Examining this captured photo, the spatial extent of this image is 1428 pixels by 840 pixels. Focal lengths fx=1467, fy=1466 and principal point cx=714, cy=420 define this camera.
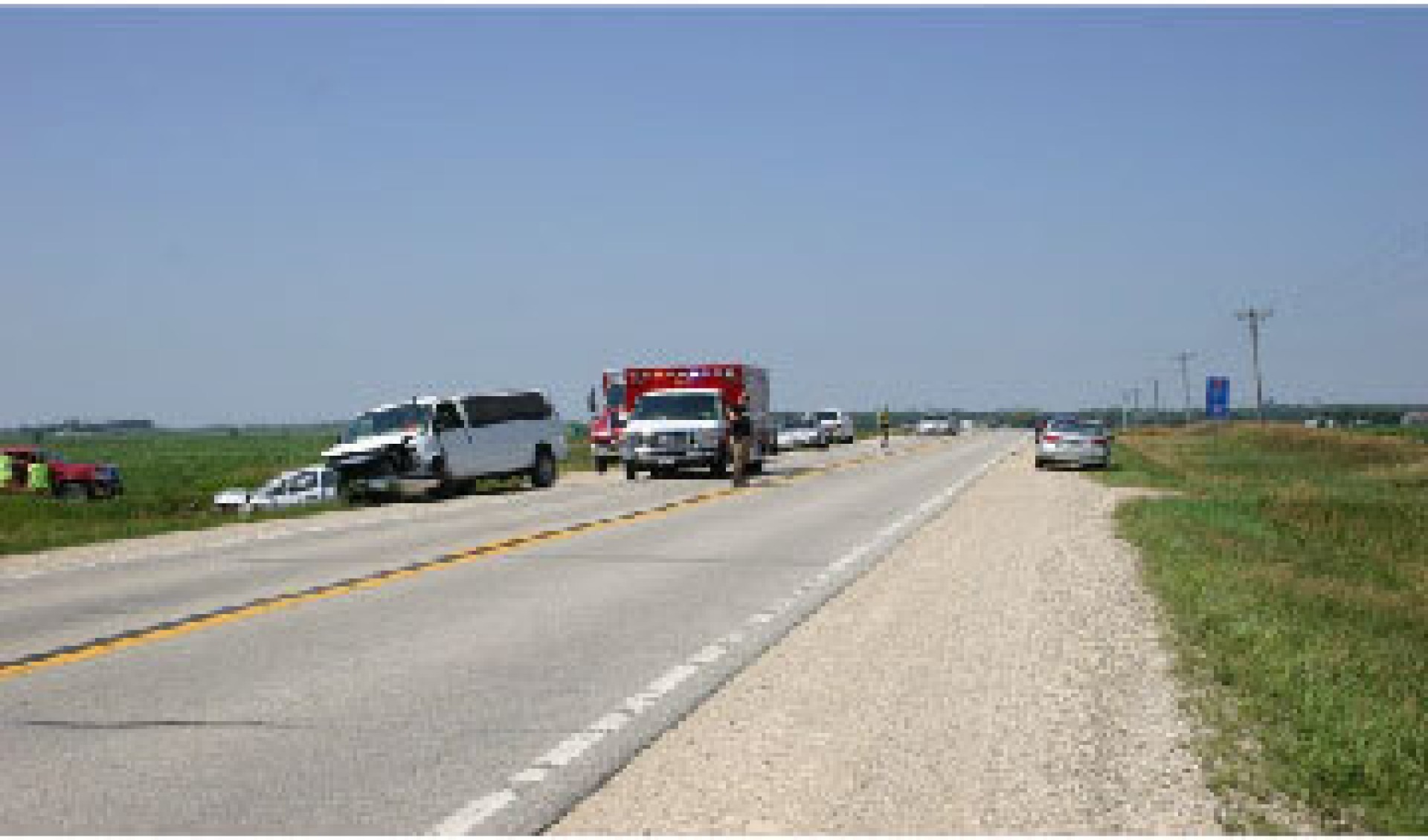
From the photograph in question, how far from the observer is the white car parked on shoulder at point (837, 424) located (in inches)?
2685

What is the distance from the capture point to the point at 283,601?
12.0 meters

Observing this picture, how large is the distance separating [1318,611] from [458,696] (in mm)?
Answer: 7856

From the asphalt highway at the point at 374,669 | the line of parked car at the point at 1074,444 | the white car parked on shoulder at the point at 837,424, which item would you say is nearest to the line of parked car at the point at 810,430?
the white car parked on shoulder at the point at 837,424

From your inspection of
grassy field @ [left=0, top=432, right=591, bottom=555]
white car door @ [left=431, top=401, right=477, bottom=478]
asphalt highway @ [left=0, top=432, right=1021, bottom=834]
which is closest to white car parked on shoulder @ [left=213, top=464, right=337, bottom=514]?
grassy field @ [left=0, top=432, right=591, bottom=555]

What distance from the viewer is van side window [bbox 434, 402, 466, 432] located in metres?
28.8

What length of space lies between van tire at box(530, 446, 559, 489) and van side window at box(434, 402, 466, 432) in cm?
341

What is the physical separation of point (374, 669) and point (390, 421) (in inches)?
820

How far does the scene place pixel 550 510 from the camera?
23.9 metres

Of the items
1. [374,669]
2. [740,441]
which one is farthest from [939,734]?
[740,441]

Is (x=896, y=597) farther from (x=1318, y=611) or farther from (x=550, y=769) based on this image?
(x=550, y=769)

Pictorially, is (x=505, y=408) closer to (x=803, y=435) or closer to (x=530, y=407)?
(x=530, y=407)

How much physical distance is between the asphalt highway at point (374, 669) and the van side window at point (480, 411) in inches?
432

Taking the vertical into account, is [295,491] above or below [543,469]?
below

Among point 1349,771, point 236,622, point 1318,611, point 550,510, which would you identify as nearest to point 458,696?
point 236,622
